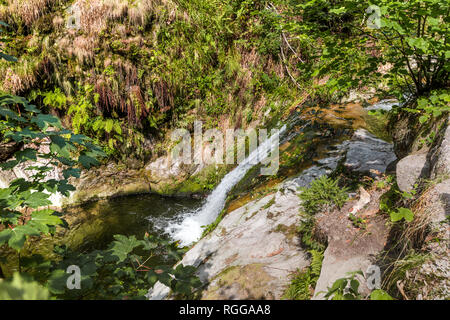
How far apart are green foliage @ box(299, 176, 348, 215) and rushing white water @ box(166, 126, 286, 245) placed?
2664 millimetres

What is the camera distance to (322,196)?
2.91 meters

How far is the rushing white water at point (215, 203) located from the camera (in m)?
5.69

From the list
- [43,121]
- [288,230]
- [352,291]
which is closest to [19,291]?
[43,121]

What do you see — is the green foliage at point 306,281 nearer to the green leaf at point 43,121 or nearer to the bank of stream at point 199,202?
the bank of stream at point 199,202

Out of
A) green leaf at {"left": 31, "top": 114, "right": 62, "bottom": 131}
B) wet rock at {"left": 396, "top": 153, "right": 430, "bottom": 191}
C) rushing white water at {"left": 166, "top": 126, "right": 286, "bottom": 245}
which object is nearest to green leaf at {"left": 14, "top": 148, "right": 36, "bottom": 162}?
green leaf at {"left": 31, "top": 114, "right": 62, "bottom": 131}

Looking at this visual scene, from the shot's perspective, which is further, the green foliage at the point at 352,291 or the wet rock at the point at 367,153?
the wet rock at the point at 367,153

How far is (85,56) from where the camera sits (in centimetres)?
650

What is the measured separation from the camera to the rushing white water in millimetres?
5690

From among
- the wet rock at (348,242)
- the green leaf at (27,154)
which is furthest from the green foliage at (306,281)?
the green leaf at (27,154)

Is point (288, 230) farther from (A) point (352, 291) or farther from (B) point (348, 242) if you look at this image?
(A) point (352, 291)

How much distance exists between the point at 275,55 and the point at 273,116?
2.16 metres

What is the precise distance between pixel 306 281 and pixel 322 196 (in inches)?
42.2

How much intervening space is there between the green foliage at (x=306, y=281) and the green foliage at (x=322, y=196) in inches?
23.6

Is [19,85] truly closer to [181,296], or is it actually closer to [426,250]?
[181,296]
